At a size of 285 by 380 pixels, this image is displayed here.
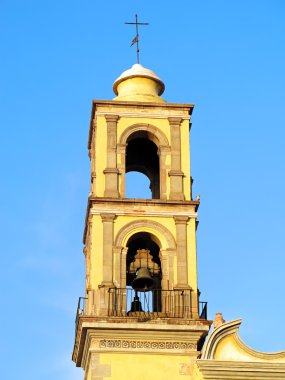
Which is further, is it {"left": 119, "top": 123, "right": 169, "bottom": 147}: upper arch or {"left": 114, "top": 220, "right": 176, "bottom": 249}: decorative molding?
{"left": 119, "top": 123, "right": 169, "bottom": 147}: upper arch

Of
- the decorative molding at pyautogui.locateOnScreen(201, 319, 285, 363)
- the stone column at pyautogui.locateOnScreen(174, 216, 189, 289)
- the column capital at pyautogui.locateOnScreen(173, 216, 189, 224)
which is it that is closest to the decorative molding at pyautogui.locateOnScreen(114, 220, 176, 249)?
the stone column at pyautogui.locateOnScreen(174, 216, 189, 289)

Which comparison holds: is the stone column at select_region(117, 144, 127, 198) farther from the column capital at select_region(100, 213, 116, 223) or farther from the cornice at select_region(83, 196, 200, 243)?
the column capital at select_region(100, 213, 116, 223)

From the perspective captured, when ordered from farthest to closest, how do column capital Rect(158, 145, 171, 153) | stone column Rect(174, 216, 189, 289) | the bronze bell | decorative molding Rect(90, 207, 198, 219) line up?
1. column capital Rect(158, 145, 171, 153)
2. decorative molding Rect(90, 207, 198, 219)
3. the bronze bell
4. stone column Rect(174, 216, 189, 289)

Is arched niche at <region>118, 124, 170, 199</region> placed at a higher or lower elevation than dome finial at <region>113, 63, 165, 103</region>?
lower

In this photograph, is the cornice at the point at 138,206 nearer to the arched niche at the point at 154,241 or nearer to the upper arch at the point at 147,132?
the arched niche at the point at 154,241

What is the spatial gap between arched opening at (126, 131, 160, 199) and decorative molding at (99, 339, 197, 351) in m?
6.13

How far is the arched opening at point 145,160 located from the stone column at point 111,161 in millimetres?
2021

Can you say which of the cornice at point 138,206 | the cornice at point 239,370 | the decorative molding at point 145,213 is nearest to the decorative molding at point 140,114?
the cornice at point 138,206

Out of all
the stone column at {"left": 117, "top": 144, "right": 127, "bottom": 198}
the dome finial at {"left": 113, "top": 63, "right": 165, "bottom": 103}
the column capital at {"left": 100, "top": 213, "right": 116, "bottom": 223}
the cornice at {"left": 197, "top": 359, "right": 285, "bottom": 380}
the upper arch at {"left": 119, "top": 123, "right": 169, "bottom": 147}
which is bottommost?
the cornice at {"left": 197, "top": 359, "right": 285, "bottom": 380}

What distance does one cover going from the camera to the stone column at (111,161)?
101ft

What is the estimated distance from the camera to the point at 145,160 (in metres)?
34.2

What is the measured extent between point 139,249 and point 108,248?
1756 millimetres

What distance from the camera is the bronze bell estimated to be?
99.1 ft

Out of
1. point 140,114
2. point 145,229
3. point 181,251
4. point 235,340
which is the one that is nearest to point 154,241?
point 145,229
